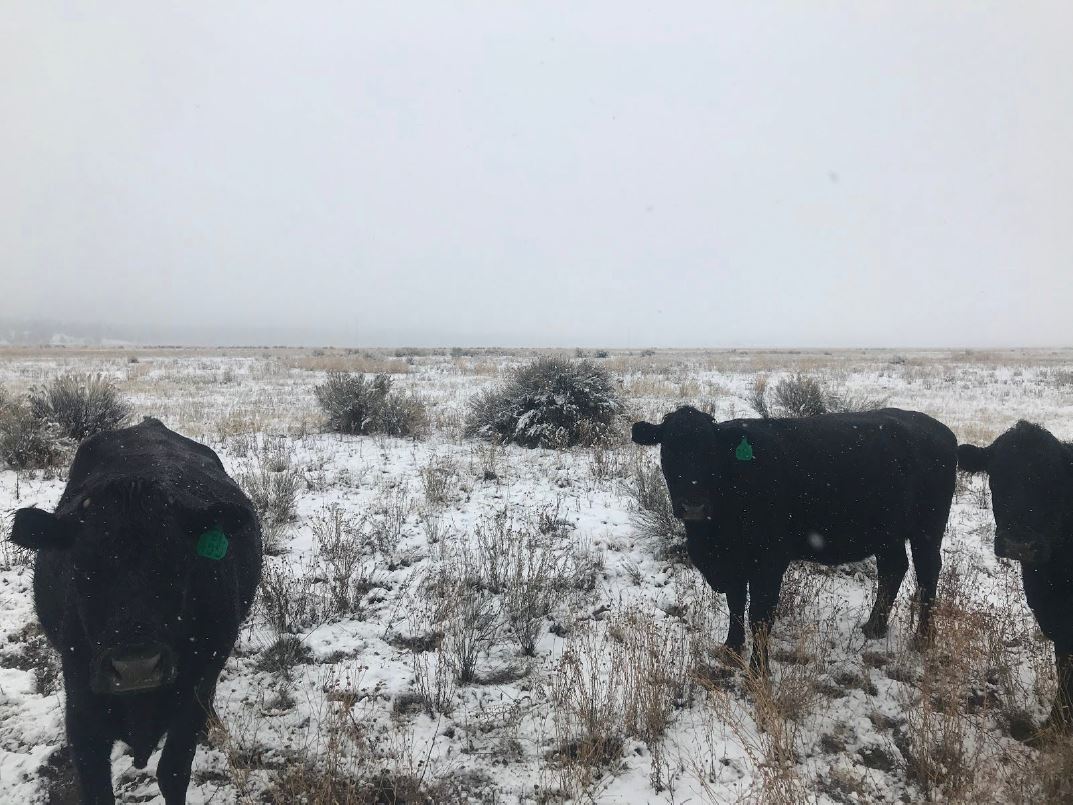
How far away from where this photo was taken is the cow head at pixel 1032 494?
3262 millimetres

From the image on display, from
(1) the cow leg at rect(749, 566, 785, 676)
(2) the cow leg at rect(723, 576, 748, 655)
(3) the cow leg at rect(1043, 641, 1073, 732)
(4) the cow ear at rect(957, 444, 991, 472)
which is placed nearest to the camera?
(3) the cow leg at rect(1043, 641, 1073, 732)

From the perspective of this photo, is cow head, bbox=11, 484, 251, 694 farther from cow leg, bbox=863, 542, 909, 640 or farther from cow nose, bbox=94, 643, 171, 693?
cow leg, bbox=863, 542, 909, 640

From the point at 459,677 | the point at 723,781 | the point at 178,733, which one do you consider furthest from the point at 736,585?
the point at 178,733

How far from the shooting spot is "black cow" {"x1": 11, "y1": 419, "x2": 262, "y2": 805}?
2.29 m

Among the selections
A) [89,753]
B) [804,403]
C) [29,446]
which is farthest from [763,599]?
[29,446]

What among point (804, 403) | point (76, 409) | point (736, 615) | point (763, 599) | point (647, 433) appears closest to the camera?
point (763, 599)

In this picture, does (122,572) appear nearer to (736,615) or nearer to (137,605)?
(137,605)

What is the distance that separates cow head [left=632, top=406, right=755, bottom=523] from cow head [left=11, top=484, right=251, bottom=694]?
2.90 meters

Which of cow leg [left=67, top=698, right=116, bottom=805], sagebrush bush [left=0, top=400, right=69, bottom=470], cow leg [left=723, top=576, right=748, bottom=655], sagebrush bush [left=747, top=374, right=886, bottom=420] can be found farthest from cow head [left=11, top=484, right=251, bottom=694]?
sagebrush bush [left=747, top=374, right=886, bottom=420]

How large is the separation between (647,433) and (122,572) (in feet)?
10.7

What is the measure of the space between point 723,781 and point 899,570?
2.52 meters

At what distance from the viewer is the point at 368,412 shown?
1232 centimetres

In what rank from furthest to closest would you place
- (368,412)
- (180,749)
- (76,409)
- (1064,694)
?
(368,412) → (76,409) → (1064,694) → (180,749)

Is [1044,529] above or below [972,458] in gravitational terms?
below
